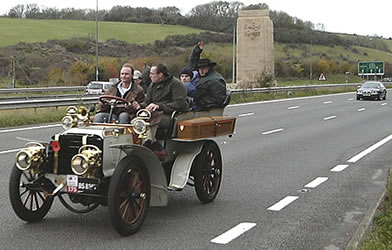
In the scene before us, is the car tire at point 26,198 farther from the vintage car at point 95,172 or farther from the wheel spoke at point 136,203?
the wheel spoke at point 136,203

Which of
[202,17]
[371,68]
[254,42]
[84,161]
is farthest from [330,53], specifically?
[84,161]

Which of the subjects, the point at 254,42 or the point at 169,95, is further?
the point at 254,42

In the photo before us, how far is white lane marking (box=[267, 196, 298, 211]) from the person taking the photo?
8.35 m

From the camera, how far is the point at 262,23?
5372 cm

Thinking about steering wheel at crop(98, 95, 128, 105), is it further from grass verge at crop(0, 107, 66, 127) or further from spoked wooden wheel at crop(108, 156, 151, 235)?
grass verge at crop(0, 107, 66, 127)

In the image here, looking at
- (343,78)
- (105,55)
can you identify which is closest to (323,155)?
(105,55)

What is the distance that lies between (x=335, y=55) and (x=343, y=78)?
73.0 feet

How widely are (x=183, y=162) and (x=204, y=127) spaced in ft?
1.79

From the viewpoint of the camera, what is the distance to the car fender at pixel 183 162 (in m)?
7.73

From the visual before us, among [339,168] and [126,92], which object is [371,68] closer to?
[339,168]

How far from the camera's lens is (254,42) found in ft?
178

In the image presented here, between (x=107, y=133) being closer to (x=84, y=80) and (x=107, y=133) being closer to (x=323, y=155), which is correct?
(x=323, y=155)

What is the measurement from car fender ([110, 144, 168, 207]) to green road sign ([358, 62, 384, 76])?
75137 mm

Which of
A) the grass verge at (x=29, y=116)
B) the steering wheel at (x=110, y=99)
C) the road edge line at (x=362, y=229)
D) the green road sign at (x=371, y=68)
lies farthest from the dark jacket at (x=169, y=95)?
the green road sign at (x=371, y=68)
